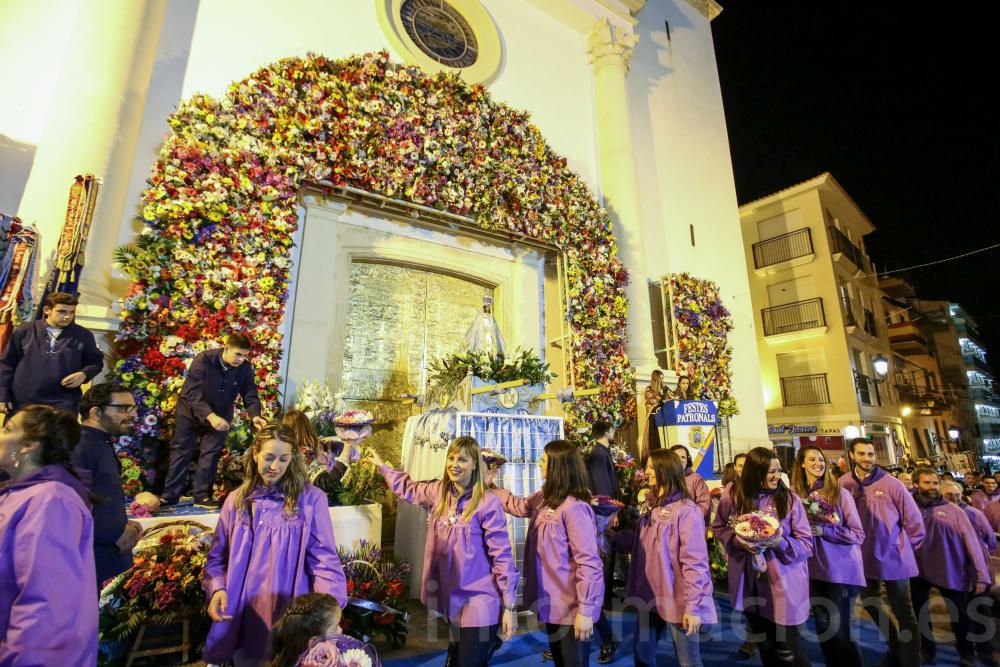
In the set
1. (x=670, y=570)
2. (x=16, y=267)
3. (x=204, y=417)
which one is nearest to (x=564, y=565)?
(x=670, y=570)

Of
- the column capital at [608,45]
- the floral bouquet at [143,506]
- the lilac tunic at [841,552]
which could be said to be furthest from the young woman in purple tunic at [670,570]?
the column capital at [608,45]

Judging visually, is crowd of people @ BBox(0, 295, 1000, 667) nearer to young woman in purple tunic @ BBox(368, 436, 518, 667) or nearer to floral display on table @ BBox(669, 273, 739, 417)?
young woman in purple tunic @ BBox(368, 436, 518, 667)

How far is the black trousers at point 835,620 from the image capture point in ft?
10.2

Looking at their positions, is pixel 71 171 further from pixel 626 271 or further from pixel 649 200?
pixel 649 200

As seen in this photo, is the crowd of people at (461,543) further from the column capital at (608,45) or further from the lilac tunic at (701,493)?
the column capital at (608,45)

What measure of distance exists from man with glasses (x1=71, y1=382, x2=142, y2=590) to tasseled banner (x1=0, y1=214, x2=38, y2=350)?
8.42 ft

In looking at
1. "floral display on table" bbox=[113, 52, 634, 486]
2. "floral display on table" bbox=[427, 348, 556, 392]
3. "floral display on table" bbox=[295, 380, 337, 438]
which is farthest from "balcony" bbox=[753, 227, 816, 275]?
"floral display on table" bbox=[295, 380, 337, 438]

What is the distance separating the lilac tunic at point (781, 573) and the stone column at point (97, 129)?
5913 mm

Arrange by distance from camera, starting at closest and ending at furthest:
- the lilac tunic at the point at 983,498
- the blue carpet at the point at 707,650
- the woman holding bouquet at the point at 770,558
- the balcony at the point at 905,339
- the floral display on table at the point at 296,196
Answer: the woman holding bouquet at the point at 770,558 → the blue carpet at the point at 707,650 → the floral display on table at the point at 296,196 → the lilac tunic at the point at 983,498 → the balcony at the point at 905,339

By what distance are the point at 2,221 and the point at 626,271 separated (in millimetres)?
8140

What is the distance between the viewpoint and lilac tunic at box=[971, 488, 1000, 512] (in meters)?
6.79

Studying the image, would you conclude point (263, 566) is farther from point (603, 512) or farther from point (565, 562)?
point (603, 512)

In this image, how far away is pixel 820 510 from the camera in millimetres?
3527

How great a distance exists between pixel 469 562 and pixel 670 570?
1275 mm
